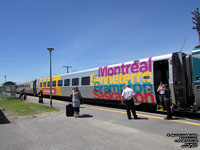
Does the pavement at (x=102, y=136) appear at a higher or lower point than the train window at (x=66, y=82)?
lower

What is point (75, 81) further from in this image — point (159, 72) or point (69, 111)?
point (159, 72)

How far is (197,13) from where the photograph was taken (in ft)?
55.5

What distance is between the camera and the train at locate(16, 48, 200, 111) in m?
8.12

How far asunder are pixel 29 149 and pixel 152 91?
666 centimetres

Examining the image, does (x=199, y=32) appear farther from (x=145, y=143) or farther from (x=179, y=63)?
(x=145, y=143)

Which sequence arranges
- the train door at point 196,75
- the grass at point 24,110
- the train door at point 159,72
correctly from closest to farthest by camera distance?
the train door at point 196,75 < the train door at point 159,72 < the grass at point 24,110

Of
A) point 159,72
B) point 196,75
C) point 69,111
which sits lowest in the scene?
point 69,111

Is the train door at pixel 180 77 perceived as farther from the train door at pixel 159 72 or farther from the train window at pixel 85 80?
the train window at pixel 85 80

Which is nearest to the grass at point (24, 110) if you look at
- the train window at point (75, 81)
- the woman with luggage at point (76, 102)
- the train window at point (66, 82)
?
the woman with luggage at point (76, 102)

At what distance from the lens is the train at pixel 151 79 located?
320 inches

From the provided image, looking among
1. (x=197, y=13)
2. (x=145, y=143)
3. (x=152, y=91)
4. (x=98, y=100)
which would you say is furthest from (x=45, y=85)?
(x=145, y=143)

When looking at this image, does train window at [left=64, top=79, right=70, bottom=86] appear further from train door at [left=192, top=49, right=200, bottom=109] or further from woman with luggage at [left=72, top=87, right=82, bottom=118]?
train door at [left=192, top=49, right=200, bottom=109]

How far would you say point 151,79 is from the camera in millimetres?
9211

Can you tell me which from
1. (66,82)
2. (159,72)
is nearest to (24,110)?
(66,82)
